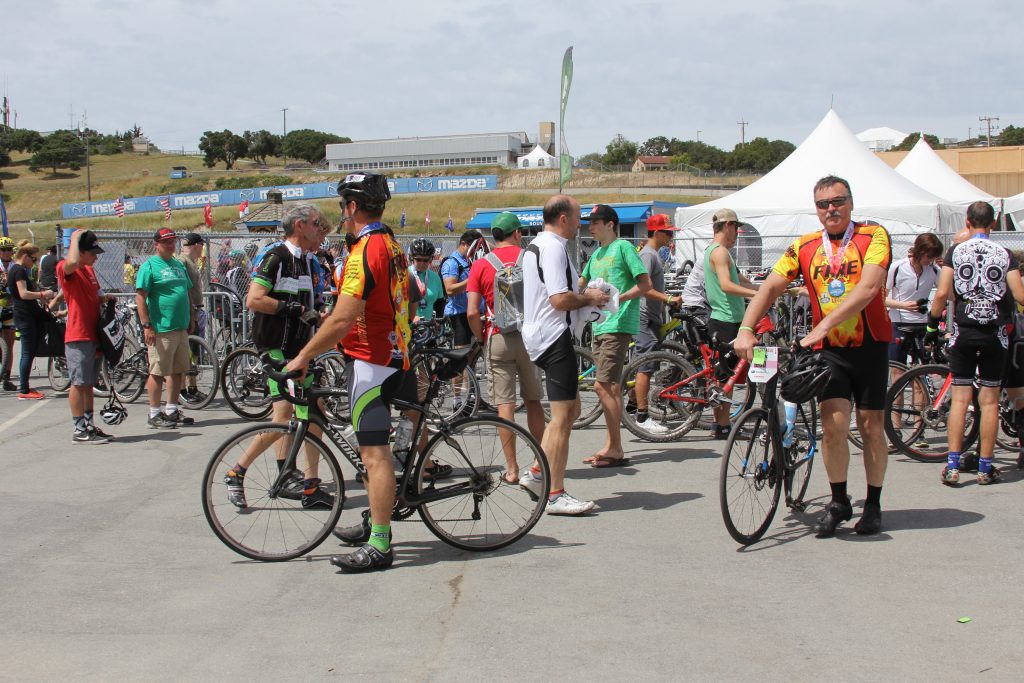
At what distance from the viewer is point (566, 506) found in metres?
6.09

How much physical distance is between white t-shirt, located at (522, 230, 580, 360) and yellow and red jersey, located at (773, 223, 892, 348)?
4.22 ft

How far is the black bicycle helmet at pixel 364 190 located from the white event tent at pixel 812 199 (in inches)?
614

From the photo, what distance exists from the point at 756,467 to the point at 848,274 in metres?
1.21

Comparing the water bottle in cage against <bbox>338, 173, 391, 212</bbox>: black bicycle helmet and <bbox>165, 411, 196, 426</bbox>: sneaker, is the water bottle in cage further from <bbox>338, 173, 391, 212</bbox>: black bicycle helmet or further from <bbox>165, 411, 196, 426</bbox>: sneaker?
<bbox>165, 411, 196, 426</bbox>: sneaker

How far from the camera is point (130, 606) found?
461 cm

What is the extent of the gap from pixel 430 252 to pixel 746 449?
222 inches

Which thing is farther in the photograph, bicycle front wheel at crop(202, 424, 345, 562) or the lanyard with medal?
the lanyard with medal

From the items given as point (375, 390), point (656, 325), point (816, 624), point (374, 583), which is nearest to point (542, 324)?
point (375, 390)

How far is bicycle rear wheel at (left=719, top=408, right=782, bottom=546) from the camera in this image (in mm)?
5305

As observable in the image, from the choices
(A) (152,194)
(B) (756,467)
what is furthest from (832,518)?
(A) (152,194)

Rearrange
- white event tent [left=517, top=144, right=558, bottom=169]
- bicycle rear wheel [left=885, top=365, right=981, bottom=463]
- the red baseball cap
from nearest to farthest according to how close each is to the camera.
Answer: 1. bicycle rear wheel [left=885, top=365, right=981, bottom=463]
2. the red baseball cap
3. white event tent [left=517, top=144, right=558, bottom=169]

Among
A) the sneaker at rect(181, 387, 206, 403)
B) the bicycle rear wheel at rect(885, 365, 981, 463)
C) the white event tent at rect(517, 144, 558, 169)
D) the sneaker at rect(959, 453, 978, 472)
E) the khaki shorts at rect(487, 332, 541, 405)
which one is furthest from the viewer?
the white event tent at rect(517, 144, 558, 169)

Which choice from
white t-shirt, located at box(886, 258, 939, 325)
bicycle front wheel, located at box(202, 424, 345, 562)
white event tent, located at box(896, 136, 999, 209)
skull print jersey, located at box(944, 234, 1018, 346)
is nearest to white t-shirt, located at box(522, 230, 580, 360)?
bicycle front wheel, located at box(202, 424, 345, 562)

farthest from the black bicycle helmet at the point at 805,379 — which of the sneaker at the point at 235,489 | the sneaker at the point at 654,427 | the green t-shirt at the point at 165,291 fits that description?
the green t-shirt at the point at 165,291
